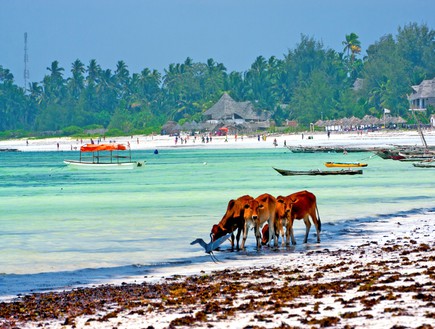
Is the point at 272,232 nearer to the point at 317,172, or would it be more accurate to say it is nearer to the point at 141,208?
the point at 141,208

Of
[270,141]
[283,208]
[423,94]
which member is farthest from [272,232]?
[423,94]

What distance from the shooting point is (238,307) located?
444 inches

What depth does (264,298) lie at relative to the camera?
11.9m

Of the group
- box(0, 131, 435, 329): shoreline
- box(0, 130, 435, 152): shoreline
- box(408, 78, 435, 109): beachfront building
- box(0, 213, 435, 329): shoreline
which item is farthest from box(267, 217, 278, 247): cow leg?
box(408, 78, 435, 109): beachfront building

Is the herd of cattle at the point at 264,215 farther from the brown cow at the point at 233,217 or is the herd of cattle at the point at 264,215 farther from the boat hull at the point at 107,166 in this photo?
the boat hull at the point at 107,166

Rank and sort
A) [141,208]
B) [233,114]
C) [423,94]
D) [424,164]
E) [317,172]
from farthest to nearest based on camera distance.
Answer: [233,114] → [423,94] → [424,164] → [317,172] → [141,208]

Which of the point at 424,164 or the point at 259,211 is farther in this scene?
the point at 424,164

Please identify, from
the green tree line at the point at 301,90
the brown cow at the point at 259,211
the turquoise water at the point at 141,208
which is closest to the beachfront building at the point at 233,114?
the green tree line at the point at 301,90

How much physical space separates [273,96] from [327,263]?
160m

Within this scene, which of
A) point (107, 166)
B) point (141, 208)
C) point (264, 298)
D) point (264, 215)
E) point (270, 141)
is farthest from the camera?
point (270, 141)

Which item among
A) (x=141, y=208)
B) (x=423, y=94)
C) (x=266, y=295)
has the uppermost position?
(x=423, y=94)

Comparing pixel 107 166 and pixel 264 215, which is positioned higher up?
pixel 264 215

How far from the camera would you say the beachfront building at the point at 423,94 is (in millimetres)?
150625

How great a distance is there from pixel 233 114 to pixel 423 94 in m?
33.2
